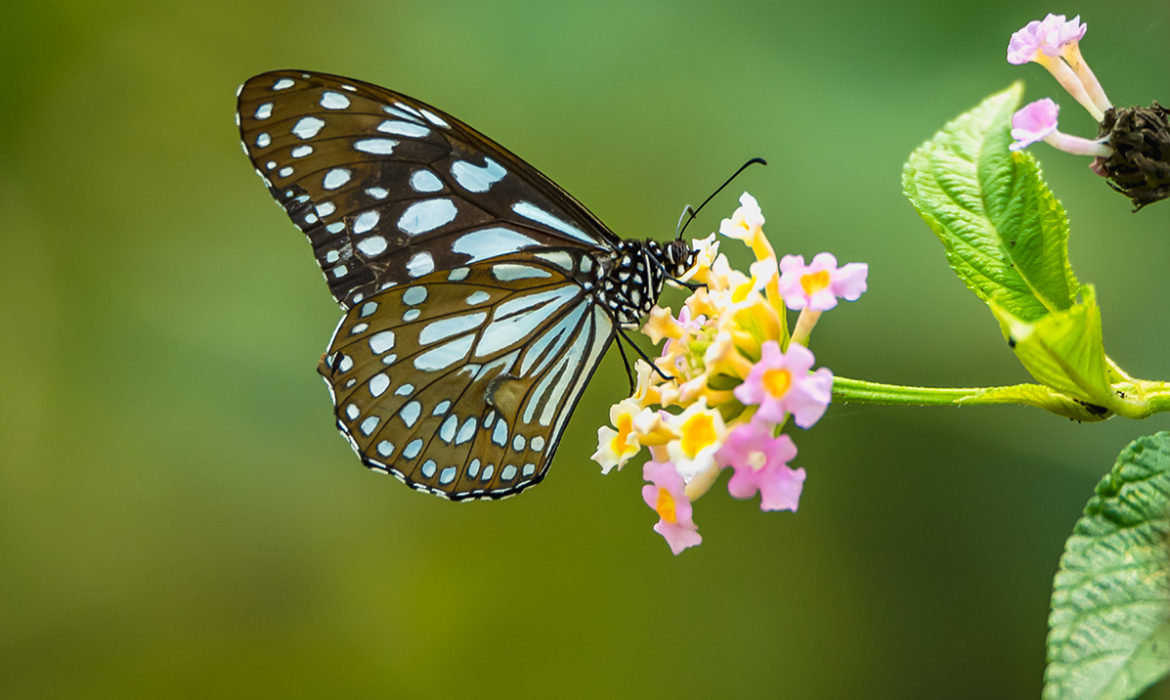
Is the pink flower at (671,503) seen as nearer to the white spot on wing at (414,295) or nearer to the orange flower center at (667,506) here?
the orange flower center at (667,506)

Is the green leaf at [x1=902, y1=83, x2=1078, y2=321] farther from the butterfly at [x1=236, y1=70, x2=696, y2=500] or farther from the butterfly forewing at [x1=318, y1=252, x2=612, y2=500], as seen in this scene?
the butterfly forewing at [x1=318, y1=252, x2=612, y2=500]

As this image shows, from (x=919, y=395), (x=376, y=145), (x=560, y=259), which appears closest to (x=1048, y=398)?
(x=919, y=395)

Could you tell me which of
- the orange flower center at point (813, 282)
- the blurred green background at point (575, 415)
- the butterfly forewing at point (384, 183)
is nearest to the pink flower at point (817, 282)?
the orange flower center at point (813, 282)

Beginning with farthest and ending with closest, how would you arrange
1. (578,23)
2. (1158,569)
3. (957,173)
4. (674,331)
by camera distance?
(578,23)
(674,331)
(957,173)
(1158,569)

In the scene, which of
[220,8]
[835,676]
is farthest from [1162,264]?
[220,8]

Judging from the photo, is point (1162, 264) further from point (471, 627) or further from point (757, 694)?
point (471, 627)
